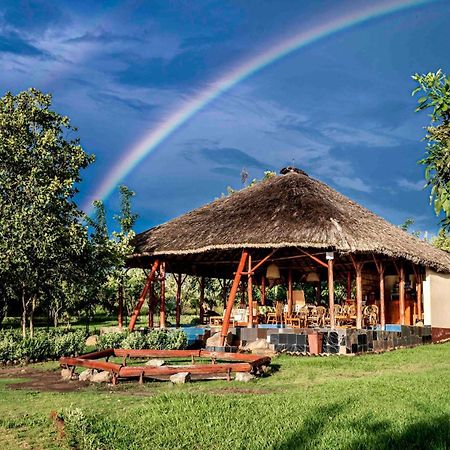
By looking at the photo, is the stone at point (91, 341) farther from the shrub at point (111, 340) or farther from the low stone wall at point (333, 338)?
the low stone wall at point (333, 338)

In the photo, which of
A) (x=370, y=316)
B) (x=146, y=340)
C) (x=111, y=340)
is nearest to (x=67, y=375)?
(x=146, y=340)

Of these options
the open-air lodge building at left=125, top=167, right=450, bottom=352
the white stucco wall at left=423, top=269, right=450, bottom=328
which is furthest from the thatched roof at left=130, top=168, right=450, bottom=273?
the white stucco wall at left=423, top=269, right=450, bottom=328

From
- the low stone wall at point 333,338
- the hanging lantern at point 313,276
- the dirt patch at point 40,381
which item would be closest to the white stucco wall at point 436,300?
the low stone wall at point 333,338

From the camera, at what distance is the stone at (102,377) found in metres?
10.3

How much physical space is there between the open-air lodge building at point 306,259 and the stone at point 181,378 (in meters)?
5.10

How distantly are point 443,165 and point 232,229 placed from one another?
11.9 m

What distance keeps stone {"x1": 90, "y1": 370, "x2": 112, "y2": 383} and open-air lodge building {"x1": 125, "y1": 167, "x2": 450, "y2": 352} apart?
5.25m

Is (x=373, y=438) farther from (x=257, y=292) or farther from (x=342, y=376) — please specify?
(x=257, y=292)

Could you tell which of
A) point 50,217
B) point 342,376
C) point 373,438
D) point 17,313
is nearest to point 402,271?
point 342,376

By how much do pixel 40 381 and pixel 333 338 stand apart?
7.27 m

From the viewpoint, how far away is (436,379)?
364 inches

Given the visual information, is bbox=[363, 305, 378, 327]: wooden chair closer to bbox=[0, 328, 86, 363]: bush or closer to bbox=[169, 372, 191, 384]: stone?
bbox=[0, 328, 86, 363]: bush

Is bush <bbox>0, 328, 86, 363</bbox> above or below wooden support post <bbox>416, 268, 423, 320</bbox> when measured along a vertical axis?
below

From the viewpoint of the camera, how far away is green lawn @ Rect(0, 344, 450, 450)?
18.3 feet
